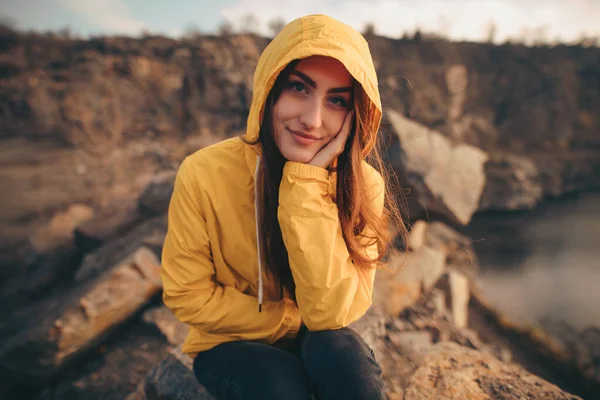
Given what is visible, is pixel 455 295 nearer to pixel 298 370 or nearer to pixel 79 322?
pixel 298 370

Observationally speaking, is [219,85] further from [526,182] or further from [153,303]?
[526,182]

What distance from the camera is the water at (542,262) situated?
7098 mm

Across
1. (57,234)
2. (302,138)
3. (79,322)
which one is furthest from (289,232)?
(57,234)

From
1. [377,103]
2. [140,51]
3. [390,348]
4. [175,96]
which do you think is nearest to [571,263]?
[390,348]

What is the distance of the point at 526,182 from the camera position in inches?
616

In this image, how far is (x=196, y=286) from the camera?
1339 millimetres

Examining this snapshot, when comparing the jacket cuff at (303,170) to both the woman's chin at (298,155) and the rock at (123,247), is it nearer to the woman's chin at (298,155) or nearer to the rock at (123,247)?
the woman's chin at (298,155)

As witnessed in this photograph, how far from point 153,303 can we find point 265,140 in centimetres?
250

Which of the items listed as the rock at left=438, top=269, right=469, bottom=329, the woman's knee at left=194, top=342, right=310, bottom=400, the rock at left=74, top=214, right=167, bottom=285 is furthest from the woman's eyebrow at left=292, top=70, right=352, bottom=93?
the rock at left=438, top=269, right=469, bottom=329

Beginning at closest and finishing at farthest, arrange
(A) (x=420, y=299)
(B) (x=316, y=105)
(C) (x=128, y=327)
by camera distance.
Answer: (B) (x=316, y=105), (C) (x=128, y=327), (A) (x=420, y=299)

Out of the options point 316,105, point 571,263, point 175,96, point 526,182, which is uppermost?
point 316,105

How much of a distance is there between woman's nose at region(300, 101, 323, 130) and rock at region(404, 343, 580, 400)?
1.40 metres

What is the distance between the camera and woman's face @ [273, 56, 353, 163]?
1.20 m

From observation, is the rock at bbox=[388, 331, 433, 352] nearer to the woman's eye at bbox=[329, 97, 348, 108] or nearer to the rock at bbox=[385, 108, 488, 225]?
the rock at bbox=[385, 108, 488, 225]
